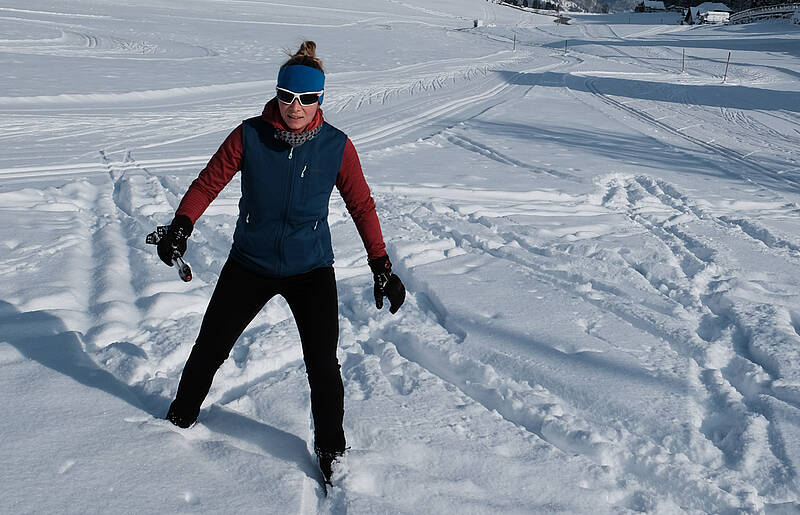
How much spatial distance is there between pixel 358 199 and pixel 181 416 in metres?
1.14

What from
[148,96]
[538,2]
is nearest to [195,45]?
[148,96]

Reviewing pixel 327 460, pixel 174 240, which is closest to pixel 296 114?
pixel 174 240

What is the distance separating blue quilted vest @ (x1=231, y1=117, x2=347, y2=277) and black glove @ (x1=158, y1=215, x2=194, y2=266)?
0.64ft

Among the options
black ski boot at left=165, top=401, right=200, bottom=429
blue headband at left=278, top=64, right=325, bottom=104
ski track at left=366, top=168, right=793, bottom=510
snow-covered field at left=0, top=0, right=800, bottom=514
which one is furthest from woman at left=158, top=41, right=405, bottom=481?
ski track at left=366, top=168, right=793, bottom=510

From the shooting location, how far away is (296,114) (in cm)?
232

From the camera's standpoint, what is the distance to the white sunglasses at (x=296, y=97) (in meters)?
2.31

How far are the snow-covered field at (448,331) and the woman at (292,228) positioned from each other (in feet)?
1.28

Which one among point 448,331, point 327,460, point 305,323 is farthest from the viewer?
point 448,331

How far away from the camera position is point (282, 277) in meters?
2.52

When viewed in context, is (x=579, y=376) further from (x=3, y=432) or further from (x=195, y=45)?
(x=195, y=45)

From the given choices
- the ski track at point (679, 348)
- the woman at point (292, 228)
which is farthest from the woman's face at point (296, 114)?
the ski track at point (679, 348)

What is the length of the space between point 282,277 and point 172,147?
6.90 m

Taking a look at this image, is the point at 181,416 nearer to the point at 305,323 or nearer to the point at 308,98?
the point at 305,323

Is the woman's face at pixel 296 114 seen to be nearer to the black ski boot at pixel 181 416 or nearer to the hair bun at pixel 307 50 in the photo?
the hair bun at pixel 307 50
